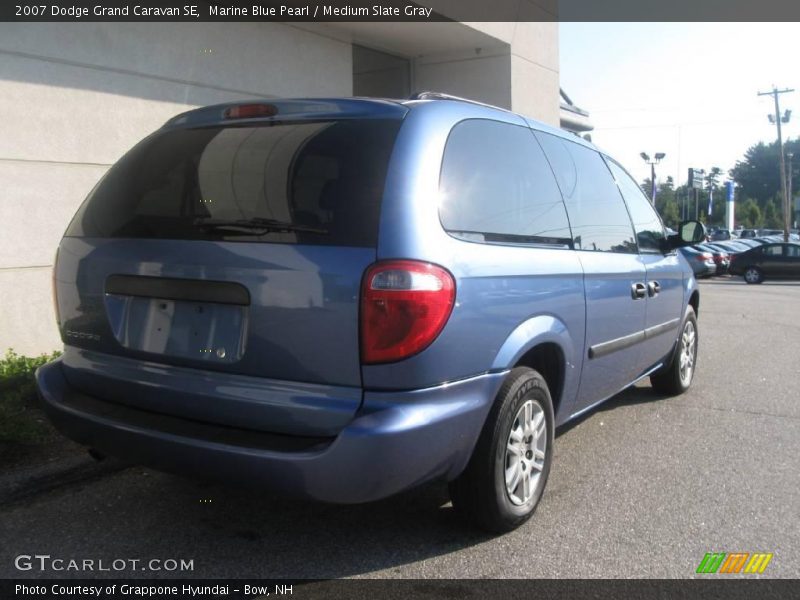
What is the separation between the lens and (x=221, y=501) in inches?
144

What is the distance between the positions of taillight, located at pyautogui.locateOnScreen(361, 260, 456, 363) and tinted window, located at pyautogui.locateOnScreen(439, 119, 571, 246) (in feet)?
1.15

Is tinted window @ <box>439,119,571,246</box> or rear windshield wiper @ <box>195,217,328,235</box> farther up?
tinted window @ <box>439,119,571,246</box>

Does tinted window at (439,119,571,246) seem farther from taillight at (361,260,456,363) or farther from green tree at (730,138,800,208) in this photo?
green tree at (730,138,800,208)

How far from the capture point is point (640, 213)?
516cm

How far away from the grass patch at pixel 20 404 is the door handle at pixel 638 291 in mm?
3566

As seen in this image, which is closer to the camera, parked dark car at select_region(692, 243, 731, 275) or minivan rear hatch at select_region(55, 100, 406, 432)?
minivan rear hatch at select_region(55, 100, 406, 432)

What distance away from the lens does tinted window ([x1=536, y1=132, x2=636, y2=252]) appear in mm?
4012

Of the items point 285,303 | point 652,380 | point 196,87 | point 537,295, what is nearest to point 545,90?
point 196,87

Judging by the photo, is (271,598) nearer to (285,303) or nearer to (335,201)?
(285,303)

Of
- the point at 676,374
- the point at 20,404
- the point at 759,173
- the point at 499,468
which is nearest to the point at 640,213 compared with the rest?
the point at 676,374

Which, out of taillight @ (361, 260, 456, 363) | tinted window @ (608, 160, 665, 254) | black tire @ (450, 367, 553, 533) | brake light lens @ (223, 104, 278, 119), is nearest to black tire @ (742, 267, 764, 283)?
tinted window @ (608, 160, 665, 254)

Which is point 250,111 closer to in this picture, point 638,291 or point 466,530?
point 466,530

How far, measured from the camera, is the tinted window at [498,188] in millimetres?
3037

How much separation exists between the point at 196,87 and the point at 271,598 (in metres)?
6.14
